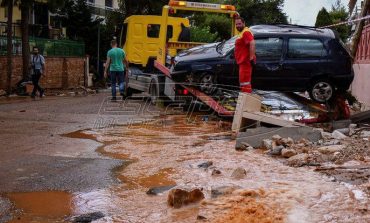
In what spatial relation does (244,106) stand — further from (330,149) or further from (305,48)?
(305,48)

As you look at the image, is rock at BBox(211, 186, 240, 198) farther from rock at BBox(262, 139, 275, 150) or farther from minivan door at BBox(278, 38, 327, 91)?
minivan door at BBox(278, 38, 327, 91)

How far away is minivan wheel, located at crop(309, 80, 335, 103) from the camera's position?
1077 centimetres

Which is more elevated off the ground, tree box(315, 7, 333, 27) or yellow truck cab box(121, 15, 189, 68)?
tree box(315, 7, 333, 27)

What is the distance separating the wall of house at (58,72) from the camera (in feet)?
69.5

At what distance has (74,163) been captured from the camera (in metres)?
6.55

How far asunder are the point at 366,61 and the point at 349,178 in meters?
11.2

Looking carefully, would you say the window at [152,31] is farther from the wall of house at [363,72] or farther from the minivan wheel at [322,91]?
the minivan wheel at [322,91]

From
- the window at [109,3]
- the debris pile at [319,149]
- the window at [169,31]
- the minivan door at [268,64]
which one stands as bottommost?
the debris pile at [319,149]

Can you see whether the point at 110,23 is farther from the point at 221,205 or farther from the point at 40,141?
the point at 221,205

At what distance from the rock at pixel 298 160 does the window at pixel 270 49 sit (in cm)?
459

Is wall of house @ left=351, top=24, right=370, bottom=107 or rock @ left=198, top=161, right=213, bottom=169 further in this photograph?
wall of house @ left=351, top=24, right=370, bottom=107

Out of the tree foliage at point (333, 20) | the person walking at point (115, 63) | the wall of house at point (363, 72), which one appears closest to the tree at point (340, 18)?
the tree foliage at point (333, 20)

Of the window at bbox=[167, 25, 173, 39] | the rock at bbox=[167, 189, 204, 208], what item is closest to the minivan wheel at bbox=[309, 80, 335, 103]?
the window at bbox=[167, 25, 173, 39]

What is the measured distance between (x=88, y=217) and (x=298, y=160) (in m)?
2.99
